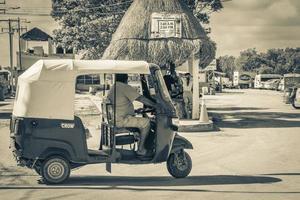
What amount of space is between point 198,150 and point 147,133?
16.7 feet

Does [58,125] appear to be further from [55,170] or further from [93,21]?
[93,21]

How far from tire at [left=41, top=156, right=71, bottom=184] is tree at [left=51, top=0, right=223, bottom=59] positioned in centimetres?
3515

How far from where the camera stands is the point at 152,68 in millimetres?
11391

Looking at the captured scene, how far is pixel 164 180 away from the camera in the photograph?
1120 centimetres

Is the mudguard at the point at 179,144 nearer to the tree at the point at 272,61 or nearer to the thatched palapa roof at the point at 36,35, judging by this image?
the thatched palapa roof at the point at 36,35

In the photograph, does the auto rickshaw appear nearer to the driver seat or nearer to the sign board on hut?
the driver seat

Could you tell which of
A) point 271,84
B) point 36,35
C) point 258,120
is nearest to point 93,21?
point 258,120

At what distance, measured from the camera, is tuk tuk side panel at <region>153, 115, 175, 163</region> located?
36.6ft

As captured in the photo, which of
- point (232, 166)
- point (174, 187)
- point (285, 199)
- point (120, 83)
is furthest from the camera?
point (232, 166)

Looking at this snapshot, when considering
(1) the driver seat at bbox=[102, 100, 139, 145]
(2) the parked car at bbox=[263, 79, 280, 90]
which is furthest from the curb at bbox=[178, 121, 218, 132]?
(2) the parked car at bbox=[263, 79, 280, 90]

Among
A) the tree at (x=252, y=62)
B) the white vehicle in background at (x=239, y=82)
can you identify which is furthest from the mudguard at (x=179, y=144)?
the tree at (x=252, y=62)

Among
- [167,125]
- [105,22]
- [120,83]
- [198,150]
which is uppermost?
[105,22]

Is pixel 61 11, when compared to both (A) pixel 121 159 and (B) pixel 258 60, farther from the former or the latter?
(B) pixel 258 60

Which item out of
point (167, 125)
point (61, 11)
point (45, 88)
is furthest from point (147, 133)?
point (61, 11)
